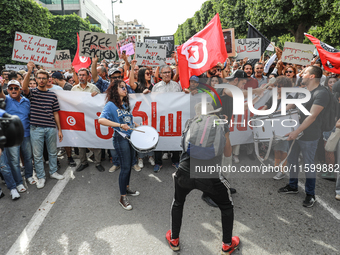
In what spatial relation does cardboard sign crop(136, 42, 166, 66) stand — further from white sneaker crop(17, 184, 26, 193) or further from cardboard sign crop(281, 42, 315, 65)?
white sneaker crop(17, 184, 26, 193)

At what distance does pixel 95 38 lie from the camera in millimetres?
5625

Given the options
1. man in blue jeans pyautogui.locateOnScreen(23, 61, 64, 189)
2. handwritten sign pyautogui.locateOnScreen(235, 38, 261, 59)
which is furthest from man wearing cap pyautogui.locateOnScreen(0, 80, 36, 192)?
handwritten sign pyautogui.locateOnScreen(235, 38, 261, 59)

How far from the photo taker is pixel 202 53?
3844 millimetres

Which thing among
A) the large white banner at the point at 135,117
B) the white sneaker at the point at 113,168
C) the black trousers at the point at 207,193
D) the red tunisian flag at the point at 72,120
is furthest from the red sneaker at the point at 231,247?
the red tunisian flag at the point at 72,120

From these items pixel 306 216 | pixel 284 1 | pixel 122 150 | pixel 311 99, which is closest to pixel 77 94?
pixel 122 150

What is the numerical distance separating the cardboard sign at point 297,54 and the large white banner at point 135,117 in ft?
7.60

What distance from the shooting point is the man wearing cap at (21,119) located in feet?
13.0

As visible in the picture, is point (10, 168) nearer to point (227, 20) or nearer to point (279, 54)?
point (279, 54)

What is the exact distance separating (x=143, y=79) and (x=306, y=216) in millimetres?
4152

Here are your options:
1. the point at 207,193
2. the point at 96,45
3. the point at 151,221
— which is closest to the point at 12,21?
the point at 96,45

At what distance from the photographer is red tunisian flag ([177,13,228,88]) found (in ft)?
12.3

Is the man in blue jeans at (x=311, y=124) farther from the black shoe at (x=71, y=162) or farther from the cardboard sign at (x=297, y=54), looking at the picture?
the black shoe at (x=71, y=162)

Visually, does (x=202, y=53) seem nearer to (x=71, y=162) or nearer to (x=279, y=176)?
(x=279, y=176)

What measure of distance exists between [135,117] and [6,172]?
8.14 ft
